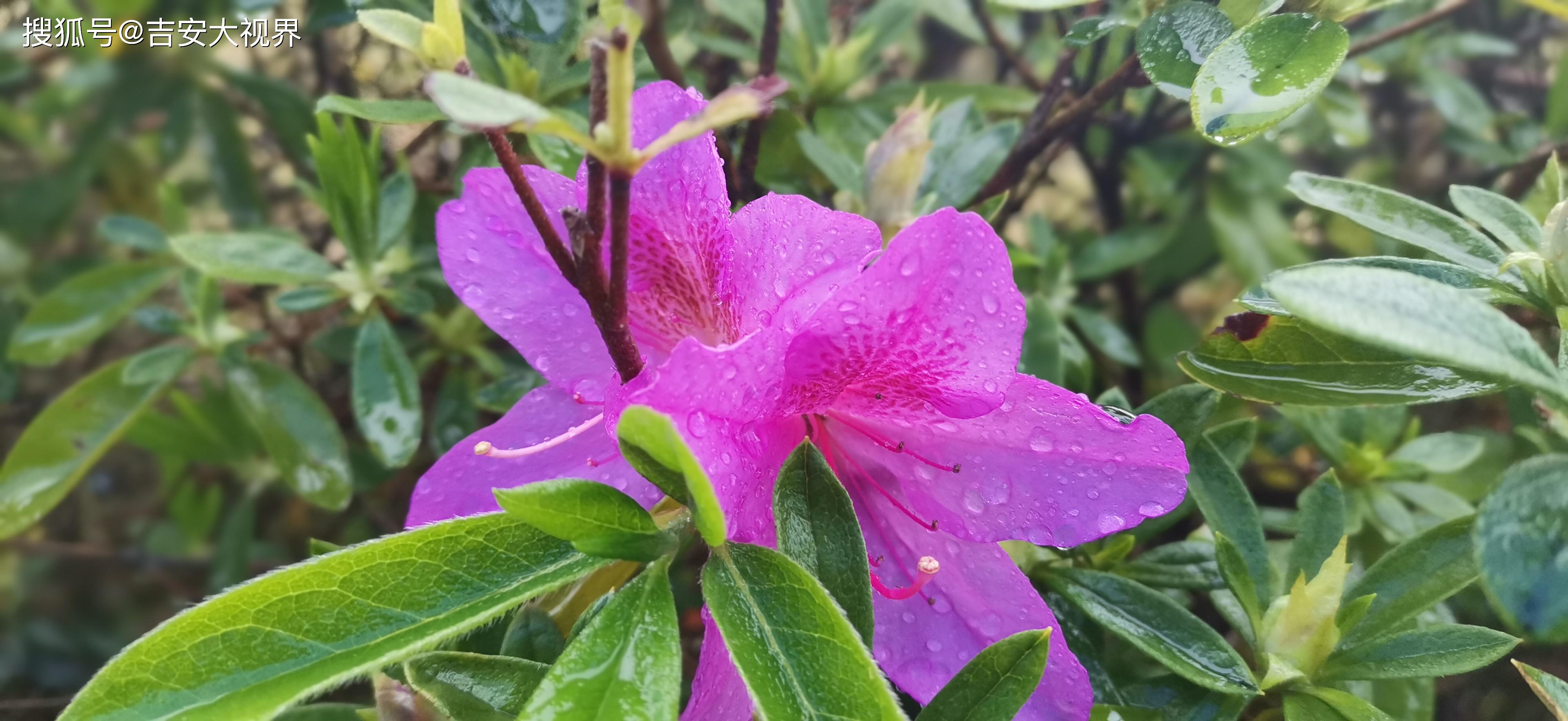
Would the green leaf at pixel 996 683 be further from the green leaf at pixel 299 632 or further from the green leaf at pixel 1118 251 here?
the green leaf at pixel 1118 251

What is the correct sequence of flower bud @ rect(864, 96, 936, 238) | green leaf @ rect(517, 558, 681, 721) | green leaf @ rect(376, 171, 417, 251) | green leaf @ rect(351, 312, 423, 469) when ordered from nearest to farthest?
green leaf @ rect(517, 558, 681, 721) → flower bud @ rect(864, 96, 936, 238) → green leaf @ rect(351, 312, 423, 469) → green leaf @ rect(376, 171, 417, 251)

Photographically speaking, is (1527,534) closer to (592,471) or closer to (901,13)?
(592,471)

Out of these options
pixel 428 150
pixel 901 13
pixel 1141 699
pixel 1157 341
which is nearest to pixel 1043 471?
pixel 1141 699

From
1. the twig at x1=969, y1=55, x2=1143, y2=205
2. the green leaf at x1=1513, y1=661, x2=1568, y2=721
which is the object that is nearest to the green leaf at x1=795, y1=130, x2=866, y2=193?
the twig at x1=969, y1=55, x2=1143, y2=205

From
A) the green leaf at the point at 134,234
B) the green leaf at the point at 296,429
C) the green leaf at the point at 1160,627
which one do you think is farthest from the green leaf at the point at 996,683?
the green leaf at the point at 134,234

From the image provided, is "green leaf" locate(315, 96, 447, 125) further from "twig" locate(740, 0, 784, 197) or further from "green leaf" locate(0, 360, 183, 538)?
"green leaf" locate(0, 360, 183, 538)

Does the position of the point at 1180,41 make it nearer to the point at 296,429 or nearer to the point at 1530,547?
the point at 1530,547
